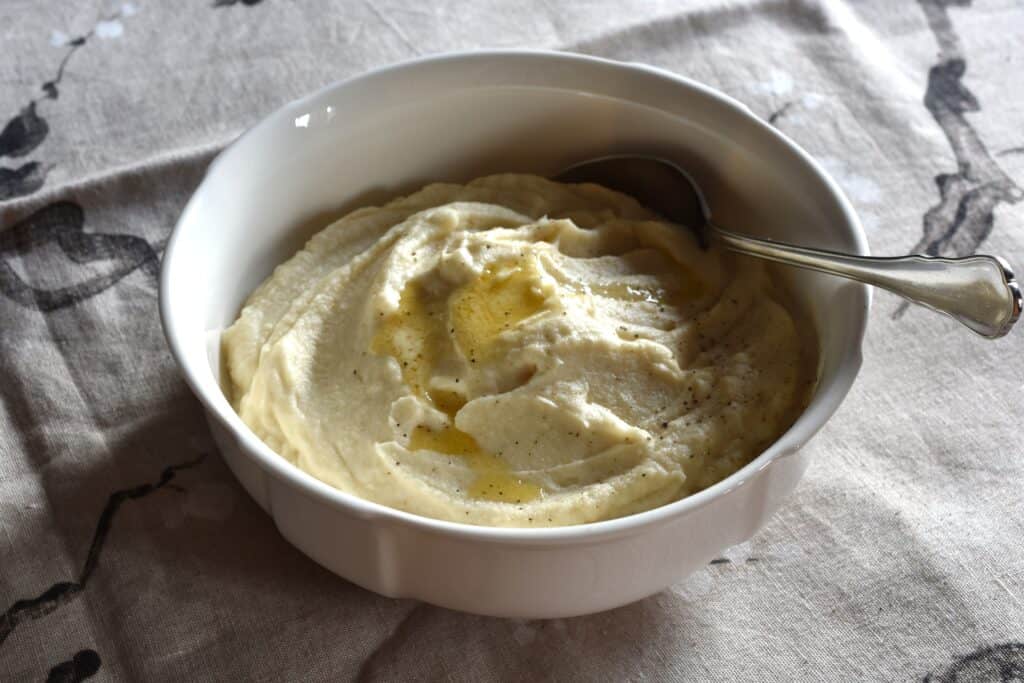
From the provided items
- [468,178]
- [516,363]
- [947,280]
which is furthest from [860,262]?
[468,178]

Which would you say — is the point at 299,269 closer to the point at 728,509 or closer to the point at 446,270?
the point at 446,270

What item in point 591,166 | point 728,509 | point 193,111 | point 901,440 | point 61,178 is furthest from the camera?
point 193,111

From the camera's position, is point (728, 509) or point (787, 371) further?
point (787, 371)

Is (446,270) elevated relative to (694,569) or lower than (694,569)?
elevated

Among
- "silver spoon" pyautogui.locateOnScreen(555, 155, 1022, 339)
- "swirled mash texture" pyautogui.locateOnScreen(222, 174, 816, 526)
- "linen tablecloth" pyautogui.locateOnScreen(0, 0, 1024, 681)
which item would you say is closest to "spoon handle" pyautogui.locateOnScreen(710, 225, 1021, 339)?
"silver spoon" pyautogui.locateOnScreen(555, 155, 1022, 339)

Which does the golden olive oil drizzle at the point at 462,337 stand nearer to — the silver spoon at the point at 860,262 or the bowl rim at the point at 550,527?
the bowl rim at the point at 550,527

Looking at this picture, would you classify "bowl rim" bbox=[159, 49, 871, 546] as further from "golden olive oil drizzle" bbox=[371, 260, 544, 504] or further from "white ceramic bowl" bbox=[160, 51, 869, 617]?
"golden olive oil drizzle" bbox=[371, 260, 544, 504]

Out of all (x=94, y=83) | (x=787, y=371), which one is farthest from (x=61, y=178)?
(x=787, y=371)
